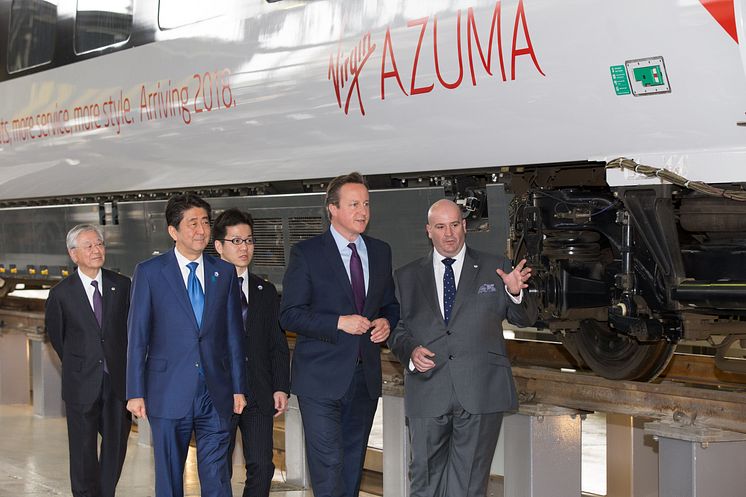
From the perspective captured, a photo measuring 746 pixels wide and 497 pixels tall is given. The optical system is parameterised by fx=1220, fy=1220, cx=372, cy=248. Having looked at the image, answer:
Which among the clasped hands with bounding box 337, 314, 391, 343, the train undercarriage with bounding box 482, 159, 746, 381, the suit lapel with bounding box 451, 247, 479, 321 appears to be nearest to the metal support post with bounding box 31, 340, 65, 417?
the train undercarriage with bounding box 482, 159, 746, 381

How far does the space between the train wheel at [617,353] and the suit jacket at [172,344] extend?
243 cm

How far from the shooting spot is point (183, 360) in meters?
5.30

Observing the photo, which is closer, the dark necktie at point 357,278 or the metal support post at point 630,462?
the dark necktie at point 357,278

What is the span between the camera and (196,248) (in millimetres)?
5383

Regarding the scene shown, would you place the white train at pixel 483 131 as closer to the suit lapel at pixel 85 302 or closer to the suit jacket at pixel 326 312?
the suit jacket at pixel 326 312

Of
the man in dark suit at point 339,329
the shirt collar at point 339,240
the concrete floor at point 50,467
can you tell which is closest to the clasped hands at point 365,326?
the man in dark suit at point 339,329

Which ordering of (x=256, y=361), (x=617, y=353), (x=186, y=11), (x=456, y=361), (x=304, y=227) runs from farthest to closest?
(x=186, y=11) → (x=304, y=227) → (x=617, y=353) → (x=256, y=361) → (x=456, y=361)

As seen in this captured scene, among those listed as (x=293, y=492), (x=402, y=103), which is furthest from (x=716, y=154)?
(x=293, y=492)

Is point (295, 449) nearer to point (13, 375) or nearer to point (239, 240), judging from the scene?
point (239, 240)

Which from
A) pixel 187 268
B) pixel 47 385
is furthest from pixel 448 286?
pixel 47 385

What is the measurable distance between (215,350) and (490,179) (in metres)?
1.81

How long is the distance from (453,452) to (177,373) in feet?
4.07

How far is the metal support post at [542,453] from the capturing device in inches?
241

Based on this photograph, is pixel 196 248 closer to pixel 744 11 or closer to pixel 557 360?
pixel 744 11
